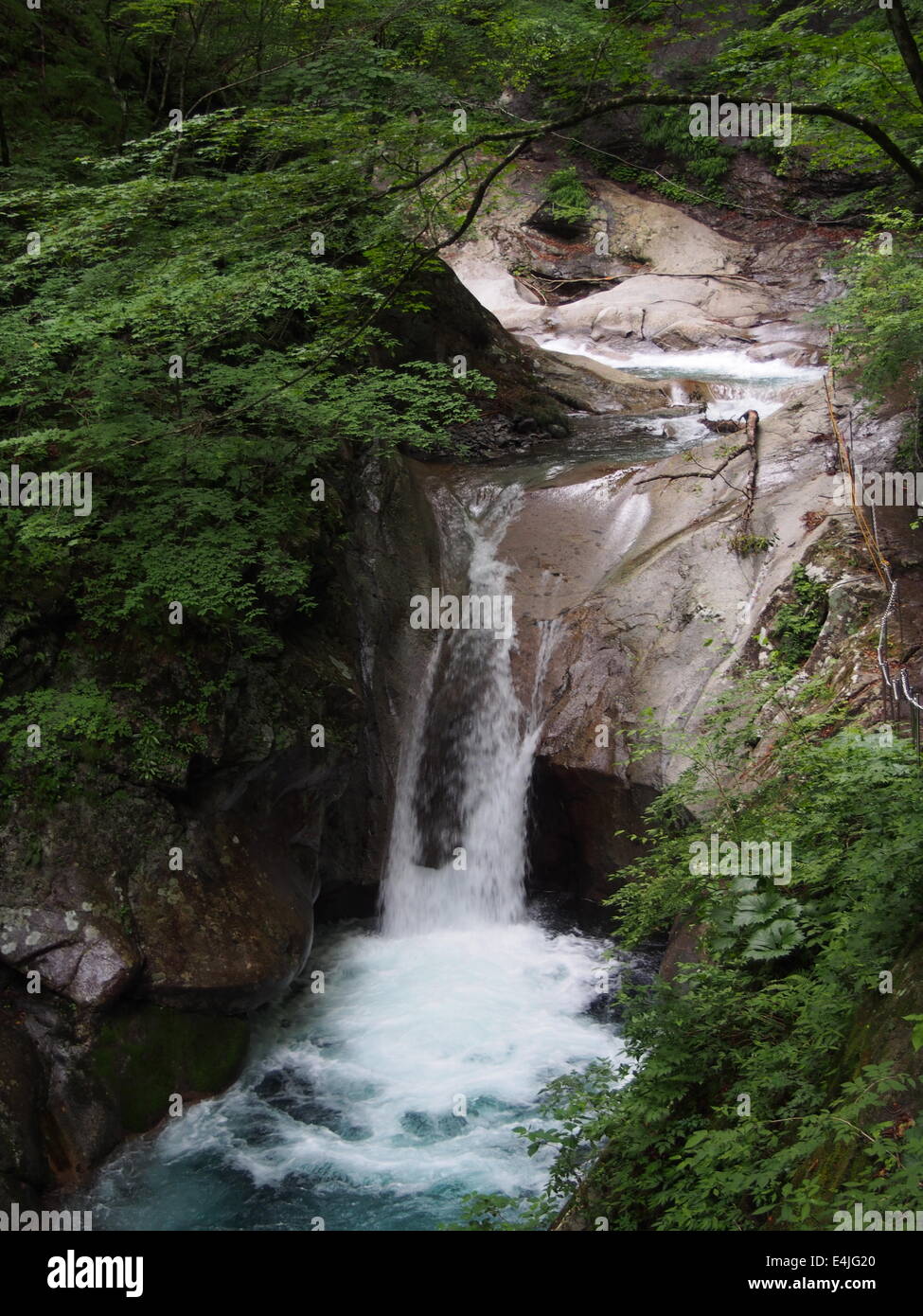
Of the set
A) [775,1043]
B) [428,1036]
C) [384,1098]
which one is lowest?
[384,1098]

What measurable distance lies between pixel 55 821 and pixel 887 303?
8.01m

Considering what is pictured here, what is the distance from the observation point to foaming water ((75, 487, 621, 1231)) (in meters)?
6.43

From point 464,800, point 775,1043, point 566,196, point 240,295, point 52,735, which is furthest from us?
point 566,196

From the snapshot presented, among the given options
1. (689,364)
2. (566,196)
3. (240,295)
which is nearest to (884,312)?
(240,295)

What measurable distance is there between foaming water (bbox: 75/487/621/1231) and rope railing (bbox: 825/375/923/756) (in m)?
3.24

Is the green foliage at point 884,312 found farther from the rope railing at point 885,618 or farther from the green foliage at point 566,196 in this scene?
the green foliage at point 566,196

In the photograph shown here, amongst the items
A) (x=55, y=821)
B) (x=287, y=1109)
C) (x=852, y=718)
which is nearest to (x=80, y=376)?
(x=55, y=821)

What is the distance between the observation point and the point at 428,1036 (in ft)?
26.4

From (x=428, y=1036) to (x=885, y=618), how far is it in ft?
16.0

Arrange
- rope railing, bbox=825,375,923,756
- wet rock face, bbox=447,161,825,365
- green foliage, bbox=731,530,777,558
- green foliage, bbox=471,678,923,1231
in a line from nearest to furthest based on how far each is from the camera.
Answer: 1. green foliage, bbox=471,678,923,1231
2. rope railing, bbox=825,375,923,756
3. green foliage, bbox=731,530,777,558
4. wet rock face, bbox=447,161,825,365

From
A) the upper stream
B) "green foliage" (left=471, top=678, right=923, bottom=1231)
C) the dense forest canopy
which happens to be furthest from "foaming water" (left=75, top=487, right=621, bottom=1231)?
the dense forest canopy

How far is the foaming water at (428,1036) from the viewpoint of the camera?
6.43m

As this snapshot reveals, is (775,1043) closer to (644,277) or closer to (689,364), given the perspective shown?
(689,364)

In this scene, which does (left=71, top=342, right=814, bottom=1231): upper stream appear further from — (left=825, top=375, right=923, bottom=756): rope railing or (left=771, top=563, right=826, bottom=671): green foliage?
(left=825, top=375, right=923, bottom=756): rope railing
